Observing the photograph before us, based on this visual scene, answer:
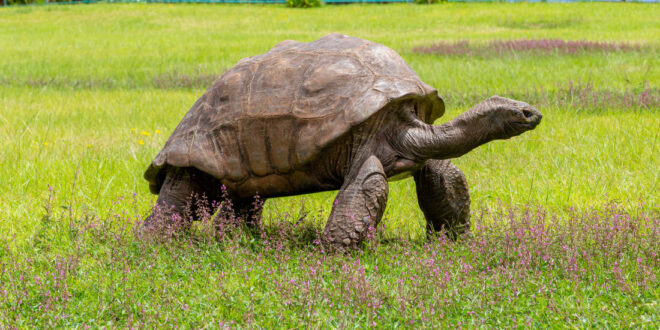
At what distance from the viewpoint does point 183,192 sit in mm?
4793

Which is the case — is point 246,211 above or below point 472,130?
below

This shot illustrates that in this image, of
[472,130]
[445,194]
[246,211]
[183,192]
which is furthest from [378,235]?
[183,192]

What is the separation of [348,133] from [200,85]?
32.7 feet

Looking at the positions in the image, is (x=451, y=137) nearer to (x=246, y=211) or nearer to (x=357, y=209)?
(x=357, y=209)

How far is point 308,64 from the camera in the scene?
452cm

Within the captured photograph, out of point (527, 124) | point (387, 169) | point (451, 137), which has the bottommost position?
point (387, 169)

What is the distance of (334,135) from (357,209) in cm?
49

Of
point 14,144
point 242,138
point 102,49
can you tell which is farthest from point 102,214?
point 102,49

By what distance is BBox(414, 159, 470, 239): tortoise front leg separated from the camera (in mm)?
4719

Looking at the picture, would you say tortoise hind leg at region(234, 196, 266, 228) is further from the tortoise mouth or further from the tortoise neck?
the tortoise mouth

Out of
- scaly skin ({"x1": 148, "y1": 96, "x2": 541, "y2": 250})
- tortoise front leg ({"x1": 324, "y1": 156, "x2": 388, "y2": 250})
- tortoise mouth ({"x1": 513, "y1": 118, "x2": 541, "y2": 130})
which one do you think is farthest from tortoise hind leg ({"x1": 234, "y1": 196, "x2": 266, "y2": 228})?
tortoise mouth ({"x1": 513, "y1": 118, "x2": 541, "y2": 130})

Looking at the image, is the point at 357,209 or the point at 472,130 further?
the point at 472,130

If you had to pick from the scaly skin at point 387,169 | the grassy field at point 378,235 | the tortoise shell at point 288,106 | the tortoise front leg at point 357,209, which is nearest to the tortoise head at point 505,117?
the scaly skin at point 387,169

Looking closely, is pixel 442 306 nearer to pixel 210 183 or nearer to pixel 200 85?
pixel 210 183
